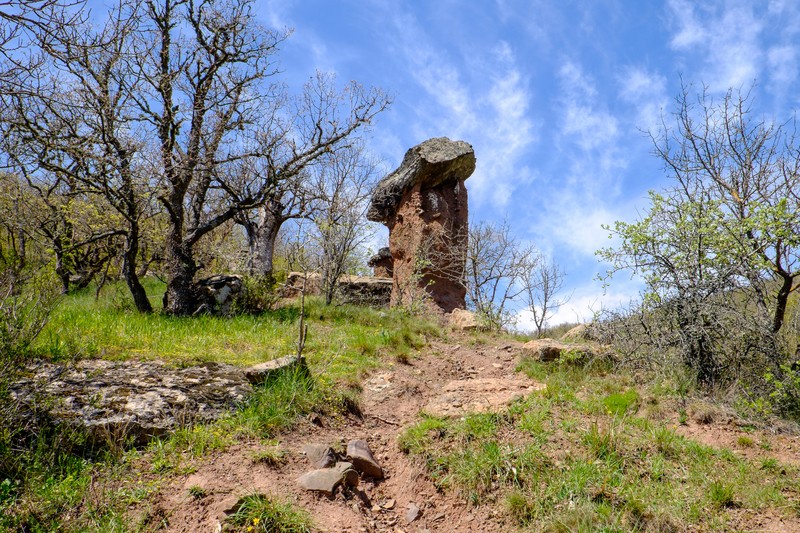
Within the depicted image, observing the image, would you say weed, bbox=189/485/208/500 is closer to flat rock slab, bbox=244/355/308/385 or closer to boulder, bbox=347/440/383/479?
boulder, bbox=347/440/383/479

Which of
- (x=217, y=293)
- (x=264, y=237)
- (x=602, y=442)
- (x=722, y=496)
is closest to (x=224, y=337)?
(x=217, y=293)

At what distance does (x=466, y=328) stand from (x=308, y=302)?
3965 millimetres

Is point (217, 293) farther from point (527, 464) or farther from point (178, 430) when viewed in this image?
point (527, 464)

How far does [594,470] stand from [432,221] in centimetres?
1071

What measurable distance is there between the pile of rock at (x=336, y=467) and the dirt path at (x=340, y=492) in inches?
2.8

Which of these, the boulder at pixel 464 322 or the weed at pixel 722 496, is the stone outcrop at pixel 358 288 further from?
the weed at pixel 722 496

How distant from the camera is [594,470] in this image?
3.74 metres

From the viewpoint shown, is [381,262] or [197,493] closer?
[197,493]

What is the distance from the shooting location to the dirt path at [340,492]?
11.2 ft

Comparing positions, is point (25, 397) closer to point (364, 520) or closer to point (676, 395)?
point (364, 520)

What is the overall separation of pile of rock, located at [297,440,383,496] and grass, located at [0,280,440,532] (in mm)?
336

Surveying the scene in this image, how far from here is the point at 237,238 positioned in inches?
792

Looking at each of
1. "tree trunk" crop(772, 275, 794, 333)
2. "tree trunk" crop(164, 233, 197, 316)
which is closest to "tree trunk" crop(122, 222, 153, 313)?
"tree trunk" crop(164, 233, 197, 316)

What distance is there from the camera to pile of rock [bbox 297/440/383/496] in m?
3.76
